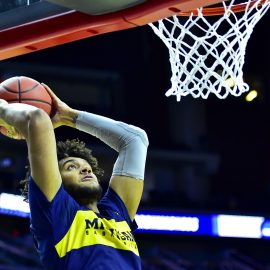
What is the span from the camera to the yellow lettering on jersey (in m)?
2.16

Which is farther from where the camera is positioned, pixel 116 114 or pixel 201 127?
pixel 201 127

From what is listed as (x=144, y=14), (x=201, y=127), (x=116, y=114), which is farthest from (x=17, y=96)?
(x=201, y=127)

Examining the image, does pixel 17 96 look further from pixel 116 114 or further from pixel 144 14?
pixel 116 114

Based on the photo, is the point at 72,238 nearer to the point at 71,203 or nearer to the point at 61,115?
the point at 71,203

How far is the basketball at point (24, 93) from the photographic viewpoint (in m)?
2.52

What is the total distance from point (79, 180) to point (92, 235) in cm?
24

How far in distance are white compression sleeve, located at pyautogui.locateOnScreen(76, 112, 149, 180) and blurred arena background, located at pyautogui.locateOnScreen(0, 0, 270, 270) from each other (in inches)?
288

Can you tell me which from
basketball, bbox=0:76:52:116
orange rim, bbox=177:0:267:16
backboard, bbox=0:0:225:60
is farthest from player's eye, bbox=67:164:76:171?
orange rim, bbox=177:0:267:16

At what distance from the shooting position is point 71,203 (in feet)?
7.29

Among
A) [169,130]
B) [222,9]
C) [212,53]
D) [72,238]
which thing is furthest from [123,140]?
[169,130]

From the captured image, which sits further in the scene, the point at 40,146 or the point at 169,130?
the point at 169,130

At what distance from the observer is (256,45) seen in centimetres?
1216

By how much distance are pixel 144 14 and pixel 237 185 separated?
27.9 feet

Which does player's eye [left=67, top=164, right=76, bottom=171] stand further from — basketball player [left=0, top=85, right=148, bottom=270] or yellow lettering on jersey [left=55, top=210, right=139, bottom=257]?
yellow lettering on jersey [left=55, top=210, right=139, bottom=257]
